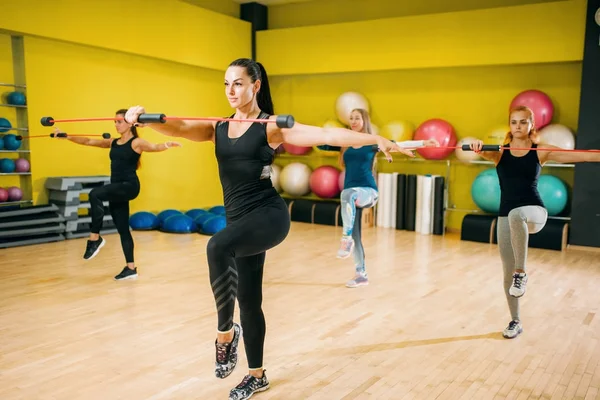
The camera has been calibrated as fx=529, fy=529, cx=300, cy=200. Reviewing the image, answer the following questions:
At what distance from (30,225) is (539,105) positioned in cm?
634

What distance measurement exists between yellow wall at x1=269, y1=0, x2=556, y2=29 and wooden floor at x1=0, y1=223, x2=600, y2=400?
3.90 metres

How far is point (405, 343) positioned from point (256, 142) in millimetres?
1786

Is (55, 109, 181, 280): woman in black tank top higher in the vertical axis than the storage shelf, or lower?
higher

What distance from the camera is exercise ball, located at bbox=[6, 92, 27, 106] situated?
6.13 metres

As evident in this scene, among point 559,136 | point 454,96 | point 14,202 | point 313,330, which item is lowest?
point 313,330

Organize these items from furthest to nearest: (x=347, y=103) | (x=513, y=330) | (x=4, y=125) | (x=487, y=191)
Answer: (x=347, y=103) → (x=487, y=191) → (x=4, y=125) → (x=513, y=330)

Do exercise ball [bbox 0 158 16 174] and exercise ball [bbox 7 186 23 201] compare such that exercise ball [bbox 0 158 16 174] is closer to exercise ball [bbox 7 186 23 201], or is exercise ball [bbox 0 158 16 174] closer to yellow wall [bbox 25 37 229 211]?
exercise ball [bbox 7 186 23 201]

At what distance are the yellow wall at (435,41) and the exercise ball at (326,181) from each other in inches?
61.8

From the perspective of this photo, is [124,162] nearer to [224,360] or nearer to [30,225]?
[30,225]

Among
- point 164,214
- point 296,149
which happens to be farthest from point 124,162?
point 296,149

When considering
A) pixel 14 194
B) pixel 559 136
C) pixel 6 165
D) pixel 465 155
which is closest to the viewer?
pixel 6 165

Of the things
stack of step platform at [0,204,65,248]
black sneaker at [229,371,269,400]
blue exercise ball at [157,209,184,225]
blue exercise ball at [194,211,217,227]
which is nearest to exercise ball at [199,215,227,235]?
blue exercise ball at [194,211,217,227]

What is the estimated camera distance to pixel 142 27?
725 centimetres

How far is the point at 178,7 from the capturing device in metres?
7.74
